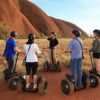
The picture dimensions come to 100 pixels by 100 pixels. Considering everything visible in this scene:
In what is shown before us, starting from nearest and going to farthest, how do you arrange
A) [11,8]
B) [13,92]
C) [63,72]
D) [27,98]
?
[27,98] < [13,92] < [63,72] < [11,8]

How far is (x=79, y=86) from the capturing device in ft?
41.8

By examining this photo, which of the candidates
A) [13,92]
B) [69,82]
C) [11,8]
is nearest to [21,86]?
[13,92]

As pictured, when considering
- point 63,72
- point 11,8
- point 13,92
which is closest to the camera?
point 13,92

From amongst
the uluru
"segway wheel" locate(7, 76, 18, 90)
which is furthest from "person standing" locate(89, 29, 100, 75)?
the uluru

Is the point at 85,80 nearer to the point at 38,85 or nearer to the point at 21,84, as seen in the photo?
the point at 38,85

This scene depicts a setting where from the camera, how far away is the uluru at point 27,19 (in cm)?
8425

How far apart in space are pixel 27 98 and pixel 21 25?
7653 centimetres

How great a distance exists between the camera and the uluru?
8425 centimetres

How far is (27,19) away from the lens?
96688mm

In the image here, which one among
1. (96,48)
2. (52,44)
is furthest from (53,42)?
(96,48)

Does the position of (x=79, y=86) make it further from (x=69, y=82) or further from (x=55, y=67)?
(x=55, y=67)

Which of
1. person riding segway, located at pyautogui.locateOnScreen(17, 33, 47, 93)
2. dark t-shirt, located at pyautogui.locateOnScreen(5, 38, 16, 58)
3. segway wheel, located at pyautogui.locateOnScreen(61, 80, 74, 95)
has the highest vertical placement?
dark t-shirt, located at pyautogui.locateOnScreen(5, 38, 16, 58)

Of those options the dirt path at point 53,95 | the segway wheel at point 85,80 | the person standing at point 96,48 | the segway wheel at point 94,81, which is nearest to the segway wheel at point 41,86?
the dirt path at point 53,95

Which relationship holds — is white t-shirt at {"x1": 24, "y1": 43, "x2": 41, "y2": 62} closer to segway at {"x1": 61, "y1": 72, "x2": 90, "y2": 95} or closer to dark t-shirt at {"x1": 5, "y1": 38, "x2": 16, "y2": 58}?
segway at {"x1": 61, "y1": 72, "x2": 90, "y2": 95}
